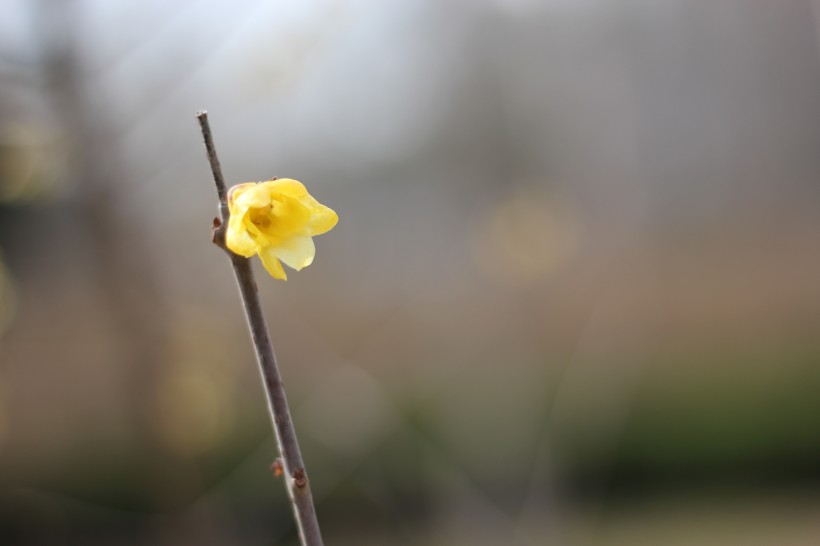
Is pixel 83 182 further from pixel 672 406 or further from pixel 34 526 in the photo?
pixel 672 406

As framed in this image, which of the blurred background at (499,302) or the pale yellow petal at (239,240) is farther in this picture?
the blurred background at (499,302)

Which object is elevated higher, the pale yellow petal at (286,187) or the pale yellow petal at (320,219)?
the pale yellow petal at (286,187)

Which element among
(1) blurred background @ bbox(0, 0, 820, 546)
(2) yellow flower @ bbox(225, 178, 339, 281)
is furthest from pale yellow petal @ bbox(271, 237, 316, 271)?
(1) blurred background @ bbox(0, 0, 820, 546)

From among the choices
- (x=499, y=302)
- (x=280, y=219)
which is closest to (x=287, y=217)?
(x=280, y=219)

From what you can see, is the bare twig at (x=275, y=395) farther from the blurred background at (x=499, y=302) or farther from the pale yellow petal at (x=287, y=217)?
the blurred background at (x=499, y=302)

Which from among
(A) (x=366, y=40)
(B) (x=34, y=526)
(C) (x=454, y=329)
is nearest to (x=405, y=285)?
(C) (x=454, y=329)

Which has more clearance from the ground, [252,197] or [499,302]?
[252,197]

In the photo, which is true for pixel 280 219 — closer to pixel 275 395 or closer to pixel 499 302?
pixel 275 395

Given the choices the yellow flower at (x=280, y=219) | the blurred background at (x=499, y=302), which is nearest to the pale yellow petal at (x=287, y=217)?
the yellow flower at (x=280, y=219)
